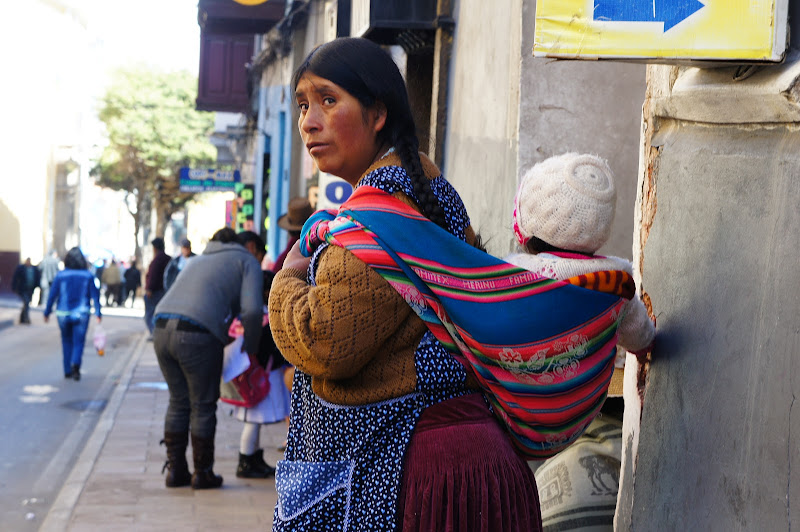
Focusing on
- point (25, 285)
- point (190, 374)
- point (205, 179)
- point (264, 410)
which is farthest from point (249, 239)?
point (205, 179)

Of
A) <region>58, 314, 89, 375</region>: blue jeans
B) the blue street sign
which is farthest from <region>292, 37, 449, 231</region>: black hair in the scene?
the blue street sign

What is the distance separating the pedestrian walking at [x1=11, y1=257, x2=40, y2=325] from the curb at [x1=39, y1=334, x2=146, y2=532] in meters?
12.9

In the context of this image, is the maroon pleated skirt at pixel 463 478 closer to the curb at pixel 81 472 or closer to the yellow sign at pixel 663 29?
the yellow sign at pixel 663 29

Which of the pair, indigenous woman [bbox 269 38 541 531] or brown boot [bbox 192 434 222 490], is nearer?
indigenous woman [bbox 269 38 541 531]

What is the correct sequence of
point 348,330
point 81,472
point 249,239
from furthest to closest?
1. point 249,239
2. point 81,472
3. point 348,330

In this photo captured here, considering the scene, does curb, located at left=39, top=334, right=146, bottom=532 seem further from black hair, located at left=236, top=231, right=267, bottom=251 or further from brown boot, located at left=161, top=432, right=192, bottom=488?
black hair, located at left=236, top=231, right=267, bottom=251

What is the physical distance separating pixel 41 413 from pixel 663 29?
10.2 metres

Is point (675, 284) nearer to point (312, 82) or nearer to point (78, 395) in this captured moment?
point (312, 82)

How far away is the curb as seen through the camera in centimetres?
627

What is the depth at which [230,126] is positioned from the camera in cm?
3375

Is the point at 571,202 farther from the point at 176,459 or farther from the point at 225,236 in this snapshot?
the point at 176,459

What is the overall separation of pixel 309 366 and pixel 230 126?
106 feet

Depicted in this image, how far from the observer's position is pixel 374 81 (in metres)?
2.37

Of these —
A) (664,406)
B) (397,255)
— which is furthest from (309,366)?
(664,406)
